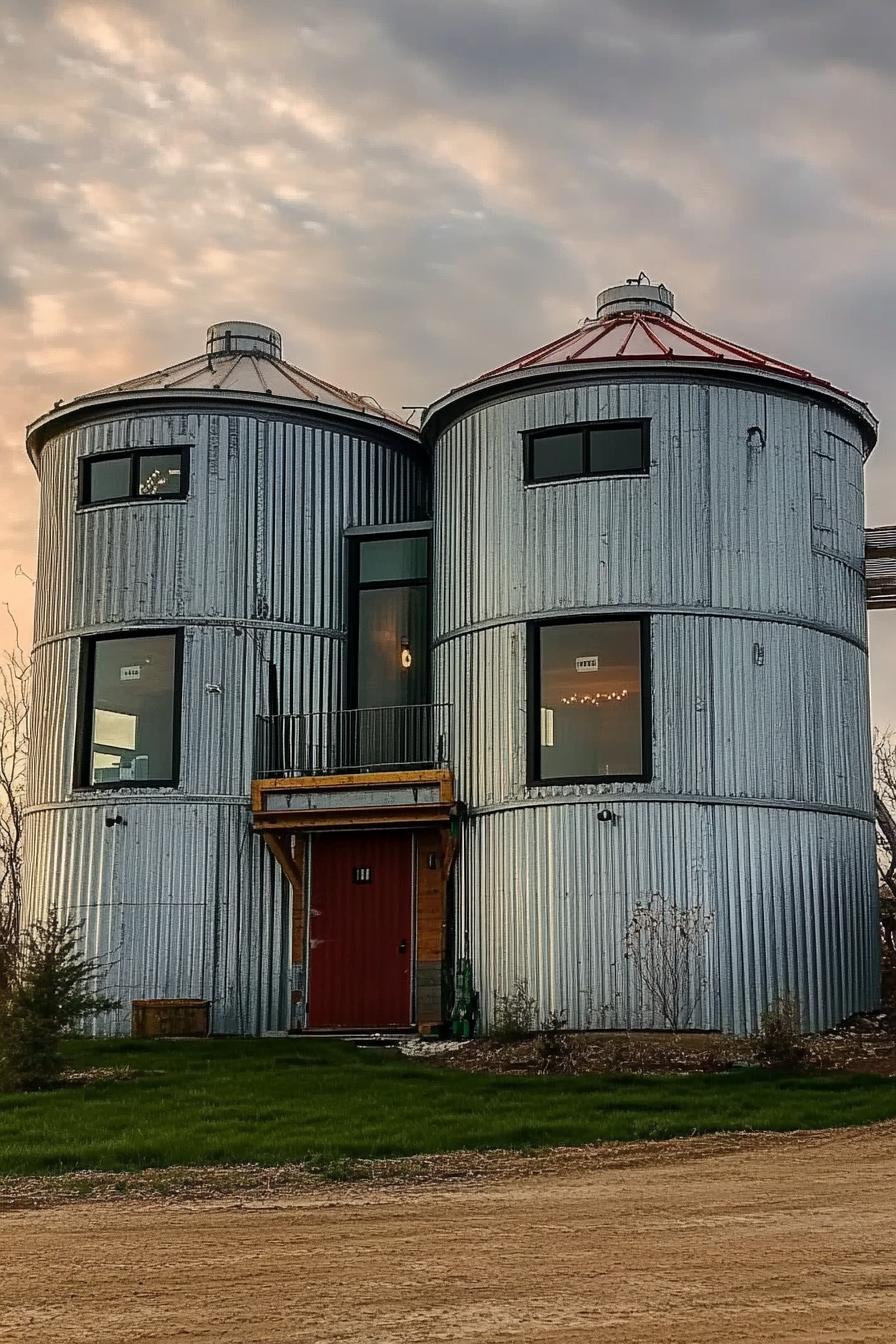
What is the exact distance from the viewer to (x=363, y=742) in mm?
22609

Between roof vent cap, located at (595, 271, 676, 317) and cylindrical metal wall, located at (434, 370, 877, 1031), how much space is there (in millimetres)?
3422

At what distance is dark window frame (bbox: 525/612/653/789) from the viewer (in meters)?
19.7

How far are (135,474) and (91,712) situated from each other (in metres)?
3.31

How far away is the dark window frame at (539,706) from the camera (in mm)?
19656

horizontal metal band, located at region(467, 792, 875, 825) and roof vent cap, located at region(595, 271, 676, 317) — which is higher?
roof vent cap, located at region(595, 271, 676, 317)

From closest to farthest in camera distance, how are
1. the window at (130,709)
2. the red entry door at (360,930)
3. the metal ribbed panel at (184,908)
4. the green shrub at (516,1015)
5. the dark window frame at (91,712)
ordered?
the green shrub at (516,1015), the red entry door at (360,930), the metal ribbed panel at (184,908), the dark window frame at (91,712), the window at (130,709)

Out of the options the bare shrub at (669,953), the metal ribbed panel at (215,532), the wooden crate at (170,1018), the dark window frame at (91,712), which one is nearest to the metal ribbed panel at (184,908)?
the dark window frame at (91,712)

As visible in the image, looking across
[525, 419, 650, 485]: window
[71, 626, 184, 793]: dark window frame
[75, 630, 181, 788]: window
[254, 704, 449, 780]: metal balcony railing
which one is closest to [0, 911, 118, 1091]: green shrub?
[71, 626, 184, 793]: dark window frame

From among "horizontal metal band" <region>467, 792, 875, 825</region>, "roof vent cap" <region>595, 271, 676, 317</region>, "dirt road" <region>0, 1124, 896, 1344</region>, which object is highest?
"roof vent cap" <region>595, 271, 676, 317</region>

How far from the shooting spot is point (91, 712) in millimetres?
22734

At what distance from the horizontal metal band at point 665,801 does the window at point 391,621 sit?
3075 mm

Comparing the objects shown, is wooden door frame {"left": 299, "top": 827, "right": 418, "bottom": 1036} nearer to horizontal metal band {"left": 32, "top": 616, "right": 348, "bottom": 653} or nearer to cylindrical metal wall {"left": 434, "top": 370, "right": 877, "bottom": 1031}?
cylindrical metal wall {"left": 434, "top": 370, "right": 877, "bottom": 1031}

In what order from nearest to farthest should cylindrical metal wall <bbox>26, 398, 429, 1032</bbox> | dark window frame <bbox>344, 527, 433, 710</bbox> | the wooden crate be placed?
1. the wooden crate
2. cylindrical metal wall <bbox>26, 398, 429, 1032</bbox>
3. dark window frame <bbox>344, 527, 433, 710</bbox>

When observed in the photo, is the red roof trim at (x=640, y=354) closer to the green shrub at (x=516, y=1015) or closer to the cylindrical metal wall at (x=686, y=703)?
the cylindrical metal wall at (x=686, y=703)
